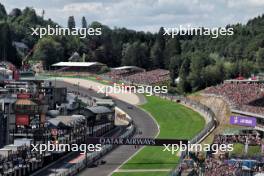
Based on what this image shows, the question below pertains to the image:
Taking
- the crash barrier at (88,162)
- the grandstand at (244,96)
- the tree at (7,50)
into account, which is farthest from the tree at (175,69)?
the crash barrier at (88,162)

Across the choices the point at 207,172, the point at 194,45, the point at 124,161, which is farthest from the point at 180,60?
the point at 207,172

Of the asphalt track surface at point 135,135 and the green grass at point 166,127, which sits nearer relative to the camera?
the asphalt track surface at point 135,135

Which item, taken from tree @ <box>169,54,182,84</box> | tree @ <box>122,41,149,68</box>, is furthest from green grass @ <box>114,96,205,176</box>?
tree @ <box>122,41,149,68</box>

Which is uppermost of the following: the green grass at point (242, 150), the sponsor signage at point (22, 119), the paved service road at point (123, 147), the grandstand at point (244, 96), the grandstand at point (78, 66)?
the grandstand at point (78, 66)

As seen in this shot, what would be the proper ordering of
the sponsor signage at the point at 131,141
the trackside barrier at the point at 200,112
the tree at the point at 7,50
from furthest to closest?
the tree at the point at 7,50 < the trackside barrier at the point at 200,112 < the sponsor signage at the point at 131,141

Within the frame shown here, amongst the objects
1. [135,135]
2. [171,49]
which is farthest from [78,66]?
[135,135]

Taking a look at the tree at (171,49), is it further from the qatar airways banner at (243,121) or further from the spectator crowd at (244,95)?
the qatar airways banner at (243,121)

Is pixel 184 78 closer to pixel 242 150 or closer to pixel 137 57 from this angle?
pixel 137 57

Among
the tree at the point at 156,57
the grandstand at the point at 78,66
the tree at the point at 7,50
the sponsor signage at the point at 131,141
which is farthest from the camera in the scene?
the tree at the point at 156,57
